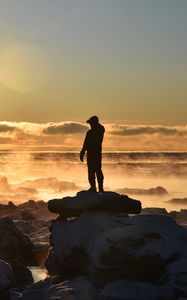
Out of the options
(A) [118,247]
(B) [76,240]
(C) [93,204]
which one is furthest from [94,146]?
(A) [118,247]

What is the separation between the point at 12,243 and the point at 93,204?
5104 millimetres

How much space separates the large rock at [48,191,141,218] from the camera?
20.4 m

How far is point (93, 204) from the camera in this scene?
66.8 ft

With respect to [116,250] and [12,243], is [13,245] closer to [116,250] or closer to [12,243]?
[12,243]

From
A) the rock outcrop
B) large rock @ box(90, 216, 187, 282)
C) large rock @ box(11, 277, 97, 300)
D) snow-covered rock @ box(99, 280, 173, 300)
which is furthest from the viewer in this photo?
large rock @ box(11, 277, 97, 300)

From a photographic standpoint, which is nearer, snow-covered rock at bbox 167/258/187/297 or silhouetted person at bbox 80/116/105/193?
snow-covered rock at bbox 167/258/187/297

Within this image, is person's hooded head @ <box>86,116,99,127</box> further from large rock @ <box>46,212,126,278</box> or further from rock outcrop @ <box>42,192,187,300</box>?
large rock @ <box>46,212,126,278</box>

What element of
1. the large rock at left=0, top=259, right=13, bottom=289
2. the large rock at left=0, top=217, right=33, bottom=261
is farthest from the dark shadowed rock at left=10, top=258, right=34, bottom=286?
the large rock at left=0, top=259, right=13, bottom=289

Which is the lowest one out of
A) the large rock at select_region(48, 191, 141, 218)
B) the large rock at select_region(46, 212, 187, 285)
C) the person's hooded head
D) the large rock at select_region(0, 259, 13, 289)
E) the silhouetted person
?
the large rock at select_region(0, 259, 13, 289)

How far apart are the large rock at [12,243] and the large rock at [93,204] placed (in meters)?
3.34

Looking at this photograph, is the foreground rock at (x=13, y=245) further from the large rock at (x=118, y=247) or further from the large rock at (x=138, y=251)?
the large rock at (x=138, y=251)

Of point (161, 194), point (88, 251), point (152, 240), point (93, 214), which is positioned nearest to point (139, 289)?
point (152, 240)

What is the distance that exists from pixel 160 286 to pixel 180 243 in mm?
1785

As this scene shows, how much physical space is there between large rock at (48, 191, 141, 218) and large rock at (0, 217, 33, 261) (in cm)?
334
